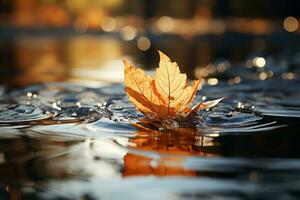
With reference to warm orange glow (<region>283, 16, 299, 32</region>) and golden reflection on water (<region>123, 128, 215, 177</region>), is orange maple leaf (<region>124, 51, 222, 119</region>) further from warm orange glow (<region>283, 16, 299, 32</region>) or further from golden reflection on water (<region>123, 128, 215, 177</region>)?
warm orange glow (<region>283, 16, 299, 32</region>)

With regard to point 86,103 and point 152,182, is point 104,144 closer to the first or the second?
point 152,182

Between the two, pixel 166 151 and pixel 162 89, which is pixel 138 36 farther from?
pixel 166 151

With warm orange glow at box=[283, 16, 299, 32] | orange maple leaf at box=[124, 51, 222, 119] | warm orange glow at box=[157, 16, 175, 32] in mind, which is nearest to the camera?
orange maple leaf at box=[124, 51, 222, 119]

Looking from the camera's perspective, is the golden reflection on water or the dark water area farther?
the golden reflection on water

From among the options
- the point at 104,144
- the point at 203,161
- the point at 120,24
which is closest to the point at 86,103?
the point at 104,144

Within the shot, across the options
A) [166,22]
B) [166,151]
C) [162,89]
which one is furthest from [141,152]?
[166,22]

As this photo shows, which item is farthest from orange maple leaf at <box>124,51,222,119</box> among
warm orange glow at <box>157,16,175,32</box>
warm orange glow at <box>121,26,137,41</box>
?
warm orange glow at <box>157,16,175,32</box>
